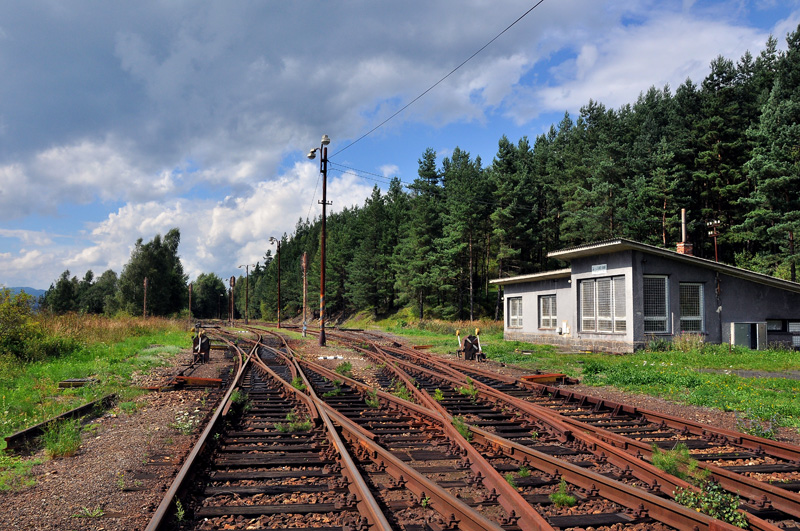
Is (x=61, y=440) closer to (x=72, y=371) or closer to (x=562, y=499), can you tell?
(x=562, y=499)

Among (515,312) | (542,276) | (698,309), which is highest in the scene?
(542,276)

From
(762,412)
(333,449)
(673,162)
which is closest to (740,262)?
(673,162)

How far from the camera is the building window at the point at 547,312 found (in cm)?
2521

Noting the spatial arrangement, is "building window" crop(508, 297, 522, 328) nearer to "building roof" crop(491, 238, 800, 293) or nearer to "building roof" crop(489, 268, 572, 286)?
"building roof" crop(489, 268, 572, 286)

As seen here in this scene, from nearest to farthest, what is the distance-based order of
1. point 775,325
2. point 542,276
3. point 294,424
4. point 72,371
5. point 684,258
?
point 294,424, point 72,371, point 684,258, point 775,325, point 542,276

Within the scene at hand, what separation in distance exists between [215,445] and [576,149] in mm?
52308

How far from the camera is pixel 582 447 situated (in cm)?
656

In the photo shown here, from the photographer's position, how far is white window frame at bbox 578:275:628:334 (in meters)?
20.4

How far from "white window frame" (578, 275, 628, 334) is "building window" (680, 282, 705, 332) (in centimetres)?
238

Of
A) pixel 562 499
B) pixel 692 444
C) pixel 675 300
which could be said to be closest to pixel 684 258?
pixel 675 300

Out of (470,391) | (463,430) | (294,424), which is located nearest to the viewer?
(463,430)

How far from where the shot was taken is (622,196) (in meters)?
42.6

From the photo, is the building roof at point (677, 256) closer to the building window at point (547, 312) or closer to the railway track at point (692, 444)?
the building window at point (547, 312)

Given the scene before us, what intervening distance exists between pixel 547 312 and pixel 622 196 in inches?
845
